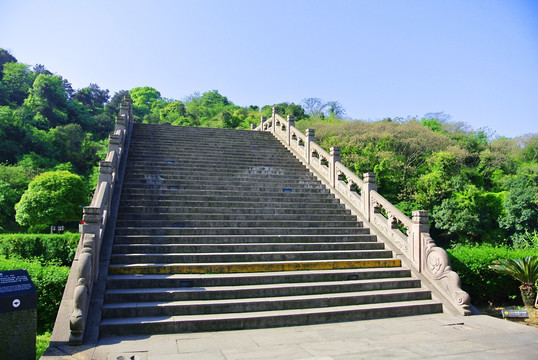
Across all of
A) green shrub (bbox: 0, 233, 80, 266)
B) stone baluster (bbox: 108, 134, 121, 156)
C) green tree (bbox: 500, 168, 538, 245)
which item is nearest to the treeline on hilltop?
green tree (bbox: 500, 168, 538, 245)

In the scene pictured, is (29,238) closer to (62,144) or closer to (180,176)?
(180,176)

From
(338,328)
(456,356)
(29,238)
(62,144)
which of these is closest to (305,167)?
(338,328)

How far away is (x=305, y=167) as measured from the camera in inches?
579

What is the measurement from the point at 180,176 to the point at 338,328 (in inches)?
294

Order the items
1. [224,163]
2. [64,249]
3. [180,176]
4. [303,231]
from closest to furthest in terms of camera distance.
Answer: [303,231] < [180,176] < [224,163] < [64,249]

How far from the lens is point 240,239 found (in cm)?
883

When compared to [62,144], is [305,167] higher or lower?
lower

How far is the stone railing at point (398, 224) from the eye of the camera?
7773 mm

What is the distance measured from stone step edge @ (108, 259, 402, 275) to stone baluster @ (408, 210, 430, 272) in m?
0.44

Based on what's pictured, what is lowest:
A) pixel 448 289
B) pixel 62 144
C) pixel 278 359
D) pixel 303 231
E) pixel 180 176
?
pixel 278 359

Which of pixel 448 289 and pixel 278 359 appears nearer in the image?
pixel 278 359

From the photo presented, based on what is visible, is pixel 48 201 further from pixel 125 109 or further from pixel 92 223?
pixel 92 223

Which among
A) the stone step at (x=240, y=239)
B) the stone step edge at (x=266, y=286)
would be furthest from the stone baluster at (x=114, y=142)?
the stone step edge at (x=266, y=286)

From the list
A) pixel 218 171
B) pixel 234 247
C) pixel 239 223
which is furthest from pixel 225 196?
pixel 234 247
